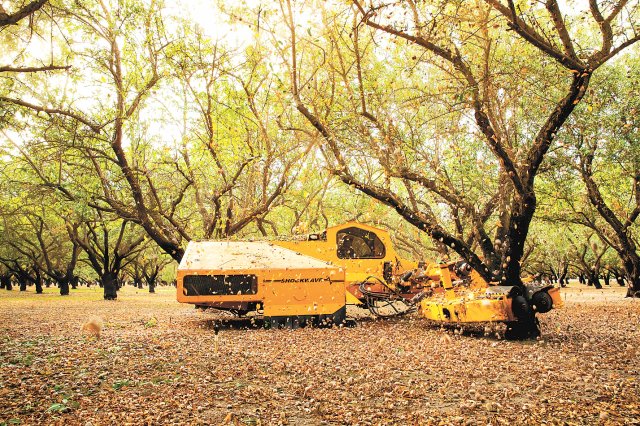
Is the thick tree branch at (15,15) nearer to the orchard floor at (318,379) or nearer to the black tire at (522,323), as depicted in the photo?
the orchard floor at (318,379)

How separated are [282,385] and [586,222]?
20.1 metres

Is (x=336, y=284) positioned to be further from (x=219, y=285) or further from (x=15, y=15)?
(x=15, y=15)

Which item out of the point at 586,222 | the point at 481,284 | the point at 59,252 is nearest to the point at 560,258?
the point at 586,222

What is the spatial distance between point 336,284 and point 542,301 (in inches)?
173

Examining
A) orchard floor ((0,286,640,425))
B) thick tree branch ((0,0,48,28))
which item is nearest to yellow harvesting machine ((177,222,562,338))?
orchard floor ((0,286,640,425))

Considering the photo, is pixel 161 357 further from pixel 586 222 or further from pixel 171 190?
pixel 586 222

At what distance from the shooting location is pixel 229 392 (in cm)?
577

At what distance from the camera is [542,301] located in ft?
31.2

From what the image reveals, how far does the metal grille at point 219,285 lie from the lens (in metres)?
11.2

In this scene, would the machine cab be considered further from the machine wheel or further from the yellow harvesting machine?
the machine wheel

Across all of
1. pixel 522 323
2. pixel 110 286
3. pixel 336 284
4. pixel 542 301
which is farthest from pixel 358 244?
pixel 110 286

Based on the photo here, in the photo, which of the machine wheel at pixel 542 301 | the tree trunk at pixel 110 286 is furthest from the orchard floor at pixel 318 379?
the tree trunk at pixel 110 286

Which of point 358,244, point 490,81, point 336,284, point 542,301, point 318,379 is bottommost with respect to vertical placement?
point 318,379

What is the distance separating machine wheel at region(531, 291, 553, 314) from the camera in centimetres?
945
